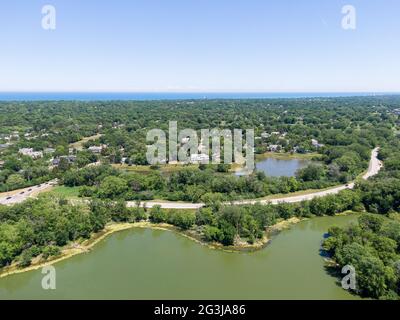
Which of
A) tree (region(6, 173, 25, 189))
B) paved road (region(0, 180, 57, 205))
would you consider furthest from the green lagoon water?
tree (region(6, 173, 25, 189))

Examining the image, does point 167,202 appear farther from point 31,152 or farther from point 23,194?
point 31,152

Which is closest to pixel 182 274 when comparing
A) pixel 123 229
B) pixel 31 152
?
pixel 123 229

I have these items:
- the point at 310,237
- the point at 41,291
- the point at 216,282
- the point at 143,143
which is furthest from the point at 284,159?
the point at 41,291

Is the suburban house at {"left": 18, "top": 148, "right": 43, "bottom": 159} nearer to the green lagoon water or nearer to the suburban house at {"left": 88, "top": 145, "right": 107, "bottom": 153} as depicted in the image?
the suburban house at {"left": 88, "top": 145, "right": 107, "bottom": 153}

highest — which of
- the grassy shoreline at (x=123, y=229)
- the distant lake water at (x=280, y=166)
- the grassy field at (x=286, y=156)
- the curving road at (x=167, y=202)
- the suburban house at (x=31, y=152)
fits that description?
the suburban house at (x=31, y=152)

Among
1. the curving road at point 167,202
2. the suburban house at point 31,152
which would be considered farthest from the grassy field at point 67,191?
the suburban house at point 31,152

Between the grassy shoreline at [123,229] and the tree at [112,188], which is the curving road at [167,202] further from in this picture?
the grassy shoreline at [123,229]
